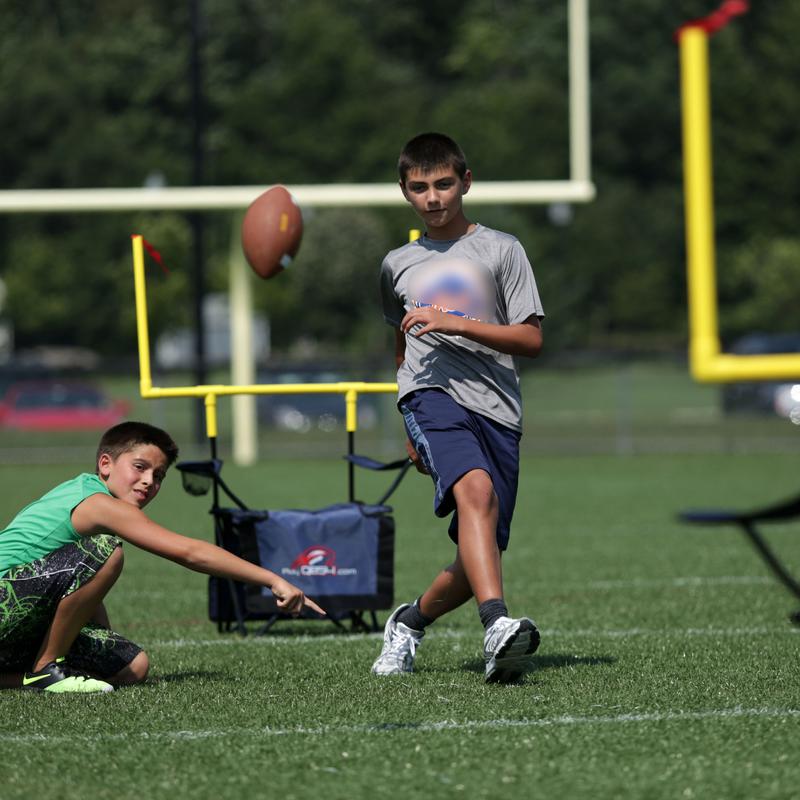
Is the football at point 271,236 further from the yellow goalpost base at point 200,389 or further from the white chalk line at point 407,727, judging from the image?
the white chalk line at point 407,727

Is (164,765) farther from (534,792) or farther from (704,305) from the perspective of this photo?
(704,305)

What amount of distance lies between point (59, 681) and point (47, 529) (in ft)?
1.39

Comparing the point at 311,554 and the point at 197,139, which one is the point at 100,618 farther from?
the point at 197,139

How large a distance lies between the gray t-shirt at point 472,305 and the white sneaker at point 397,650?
2.27 feet

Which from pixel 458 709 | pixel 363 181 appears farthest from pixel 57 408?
pixel 363 181

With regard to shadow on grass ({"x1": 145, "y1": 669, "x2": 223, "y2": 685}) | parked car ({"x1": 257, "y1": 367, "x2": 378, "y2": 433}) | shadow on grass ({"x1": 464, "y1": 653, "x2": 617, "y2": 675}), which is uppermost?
shadow on grass ({"x1": 145, "y1": 669, "x2": 223, "y2": 685})

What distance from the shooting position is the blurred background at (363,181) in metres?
21.3

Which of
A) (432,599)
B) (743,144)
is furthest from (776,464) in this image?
(743,144)

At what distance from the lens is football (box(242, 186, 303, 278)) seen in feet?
18.6

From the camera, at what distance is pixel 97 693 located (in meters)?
4.25

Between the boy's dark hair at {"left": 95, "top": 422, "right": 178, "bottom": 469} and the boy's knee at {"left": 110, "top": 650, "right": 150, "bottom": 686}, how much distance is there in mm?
586

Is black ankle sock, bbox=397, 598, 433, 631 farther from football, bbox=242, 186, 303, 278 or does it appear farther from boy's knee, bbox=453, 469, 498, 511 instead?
football, bbox=242, 186, 303, 278

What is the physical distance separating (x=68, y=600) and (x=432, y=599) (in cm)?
109

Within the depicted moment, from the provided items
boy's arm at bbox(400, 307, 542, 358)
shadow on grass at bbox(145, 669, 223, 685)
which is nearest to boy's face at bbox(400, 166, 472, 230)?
boy's arm at bbox(400, 307, 542, 358)
